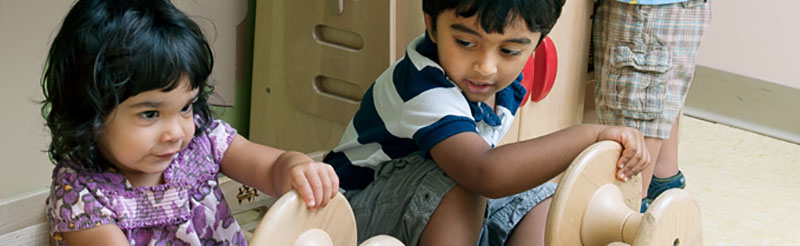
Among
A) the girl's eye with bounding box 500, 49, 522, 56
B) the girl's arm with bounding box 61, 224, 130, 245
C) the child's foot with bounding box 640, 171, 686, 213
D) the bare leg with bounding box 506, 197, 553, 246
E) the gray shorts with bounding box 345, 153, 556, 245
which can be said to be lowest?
the child's foot with bounding box 640, 171, 686, 213

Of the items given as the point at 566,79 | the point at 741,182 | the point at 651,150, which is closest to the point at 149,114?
the point at 566,79

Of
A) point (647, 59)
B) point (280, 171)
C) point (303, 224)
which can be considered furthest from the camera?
point (647, 59)

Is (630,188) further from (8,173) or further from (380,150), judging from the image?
(8,173)

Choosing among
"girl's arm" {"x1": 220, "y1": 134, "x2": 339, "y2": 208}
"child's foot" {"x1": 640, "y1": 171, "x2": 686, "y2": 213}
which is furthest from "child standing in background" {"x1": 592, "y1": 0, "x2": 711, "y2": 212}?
"girl's arm" {"x1": 220, "y1": 134, "x2": 339, "y2": 208}

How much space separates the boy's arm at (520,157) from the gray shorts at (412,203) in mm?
55

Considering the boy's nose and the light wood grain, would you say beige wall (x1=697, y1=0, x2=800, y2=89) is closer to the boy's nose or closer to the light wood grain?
the light wood grain

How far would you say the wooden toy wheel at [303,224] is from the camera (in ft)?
2.46

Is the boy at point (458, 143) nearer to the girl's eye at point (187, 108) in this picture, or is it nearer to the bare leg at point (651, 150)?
the girl's eye at point (187, 108)

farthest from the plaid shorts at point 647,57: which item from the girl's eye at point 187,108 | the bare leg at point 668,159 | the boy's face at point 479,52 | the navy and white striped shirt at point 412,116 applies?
the girl's eye at point 187,108

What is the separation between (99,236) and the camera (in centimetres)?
89

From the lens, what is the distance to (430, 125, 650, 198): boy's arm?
1017mm

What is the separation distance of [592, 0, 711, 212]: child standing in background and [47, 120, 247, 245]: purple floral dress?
0.84 meters

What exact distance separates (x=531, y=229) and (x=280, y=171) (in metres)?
0.39

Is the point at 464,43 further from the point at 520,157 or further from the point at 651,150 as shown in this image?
the point at 651,150
